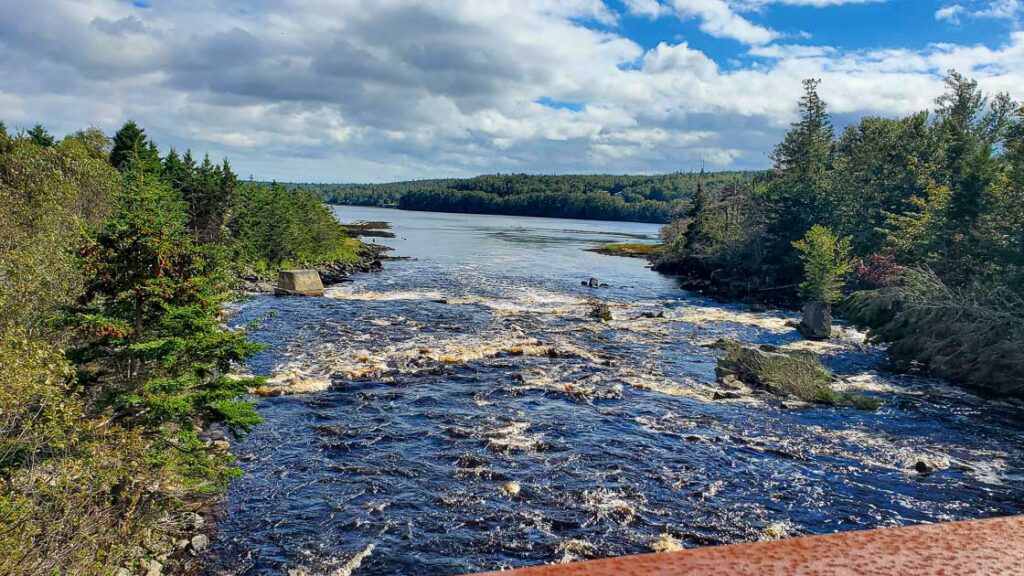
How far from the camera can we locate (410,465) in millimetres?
16891

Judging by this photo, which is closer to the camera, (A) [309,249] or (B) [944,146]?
(B) [944,146]

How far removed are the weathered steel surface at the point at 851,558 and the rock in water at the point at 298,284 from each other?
159 ft

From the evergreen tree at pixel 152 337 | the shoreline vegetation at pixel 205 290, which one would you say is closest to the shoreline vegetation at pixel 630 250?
the shoreline vegetation at pixel 205 290

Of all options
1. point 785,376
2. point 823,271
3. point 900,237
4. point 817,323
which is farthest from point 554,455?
point 900,237

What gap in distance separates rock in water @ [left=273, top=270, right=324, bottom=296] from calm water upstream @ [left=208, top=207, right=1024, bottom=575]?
1429 cm

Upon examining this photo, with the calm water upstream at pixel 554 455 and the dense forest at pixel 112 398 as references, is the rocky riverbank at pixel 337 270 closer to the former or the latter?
the calm water upstream at pixel 554 455

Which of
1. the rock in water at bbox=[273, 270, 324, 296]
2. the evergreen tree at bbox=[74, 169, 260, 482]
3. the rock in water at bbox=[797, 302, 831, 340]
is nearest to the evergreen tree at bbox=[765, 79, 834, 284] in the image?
the rock in water at bbox=[797, 302, 831, 340]

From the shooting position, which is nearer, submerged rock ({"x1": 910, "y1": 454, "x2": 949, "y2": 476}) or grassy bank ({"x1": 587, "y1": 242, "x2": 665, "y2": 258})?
submerged rock ({"x1": 910, "y1": 454, "x2": 949, "y2": 476})

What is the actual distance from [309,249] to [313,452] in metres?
52.1

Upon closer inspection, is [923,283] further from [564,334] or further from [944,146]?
[944,146]

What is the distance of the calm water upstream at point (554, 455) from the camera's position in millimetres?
13508

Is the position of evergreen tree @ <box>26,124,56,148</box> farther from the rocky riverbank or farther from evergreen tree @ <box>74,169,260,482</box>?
evergreen tree @ <box>74,169,260,482</box>

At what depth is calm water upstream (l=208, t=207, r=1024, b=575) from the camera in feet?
44.3

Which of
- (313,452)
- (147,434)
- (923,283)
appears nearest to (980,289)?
(923,283)
